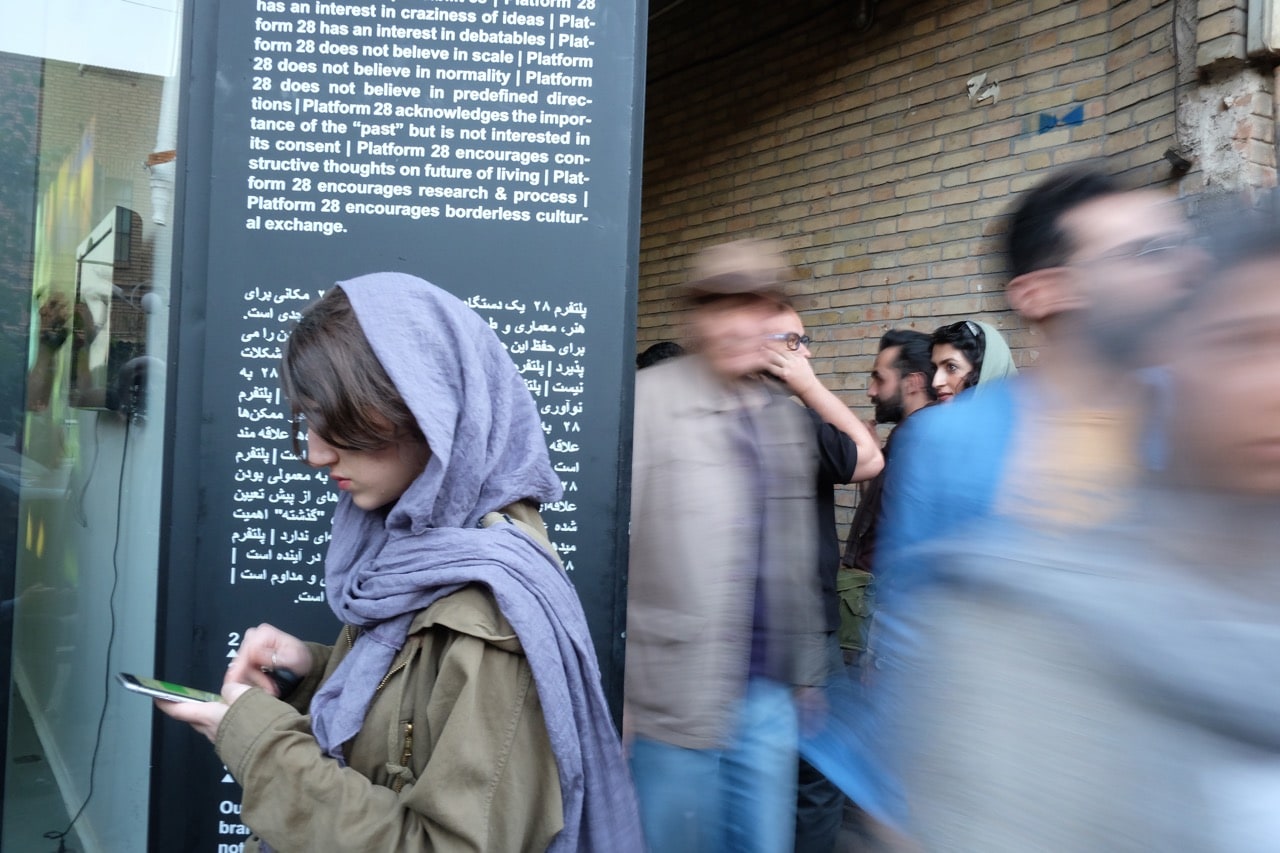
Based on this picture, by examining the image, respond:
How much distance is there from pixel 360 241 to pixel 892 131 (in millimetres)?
3544

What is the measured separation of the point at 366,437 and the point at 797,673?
1.35 metres

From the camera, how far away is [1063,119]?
4426 mm

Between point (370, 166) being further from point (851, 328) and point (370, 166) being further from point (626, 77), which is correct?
point (851, 328)

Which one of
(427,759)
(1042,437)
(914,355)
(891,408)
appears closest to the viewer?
(427,759)

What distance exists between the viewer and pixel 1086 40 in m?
4.37

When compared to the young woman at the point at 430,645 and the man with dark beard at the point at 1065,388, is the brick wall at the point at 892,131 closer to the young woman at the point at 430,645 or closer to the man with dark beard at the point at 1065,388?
the man with dark beard at the point at 1065,388

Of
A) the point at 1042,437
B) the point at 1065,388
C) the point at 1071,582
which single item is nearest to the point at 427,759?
the point at 1071,582

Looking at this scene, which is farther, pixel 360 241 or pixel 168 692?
pixel 360 241

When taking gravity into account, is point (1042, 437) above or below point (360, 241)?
below

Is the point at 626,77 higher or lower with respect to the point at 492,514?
higher

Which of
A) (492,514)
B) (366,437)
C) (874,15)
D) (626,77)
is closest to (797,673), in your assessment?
(492,514)

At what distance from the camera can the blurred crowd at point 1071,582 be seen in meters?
0.73

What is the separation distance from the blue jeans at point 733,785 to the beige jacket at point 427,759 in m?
0.93

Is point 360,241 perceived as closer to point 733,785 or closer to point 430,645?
point 430,645
